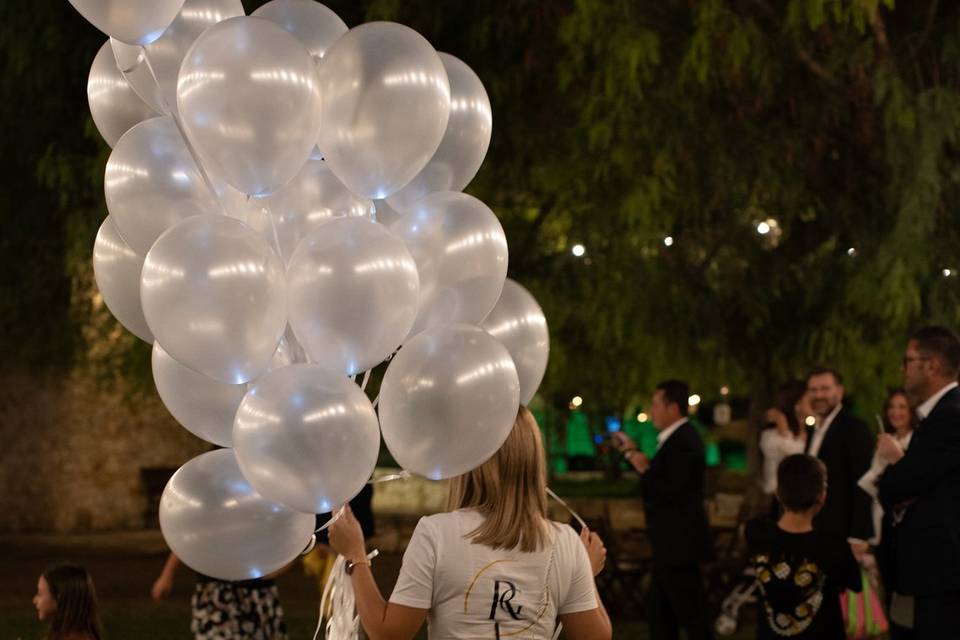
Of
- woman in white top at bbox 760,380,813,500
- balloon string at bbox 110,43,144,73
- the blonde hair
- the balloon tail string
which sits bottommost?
woman in white top at bbox 760,380,813,500

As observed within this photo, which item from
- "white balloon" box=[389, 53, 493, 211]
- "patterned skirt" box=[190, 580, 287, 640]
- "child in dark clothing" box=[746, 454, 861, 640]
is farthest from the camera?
"patterned skirt" box=[190, 580, 287, 640]

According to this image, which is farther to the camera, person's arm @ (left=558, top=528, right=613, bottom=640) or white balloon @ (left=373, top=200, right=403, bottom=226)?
white balloon @ (left=373, top=200, right=403, bottom=226)

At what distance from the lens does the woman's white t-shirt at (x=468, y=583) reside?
3.22 meters

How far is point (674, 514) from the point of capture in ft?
22.2

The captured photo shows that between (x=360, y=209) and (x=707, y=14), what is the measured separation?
4.55m

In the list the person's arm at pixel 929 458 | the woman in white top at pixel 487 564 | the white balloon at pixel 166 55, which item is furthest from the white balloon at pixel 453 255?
the person's arm at pixel 929 458

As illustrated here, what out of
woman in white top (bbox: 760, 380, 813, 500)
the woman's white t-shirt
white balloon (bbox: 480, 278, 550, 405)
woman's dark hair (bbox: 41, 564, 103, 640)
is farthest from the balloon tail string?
woman in white top (bbox: 760, 380, 813, 500)

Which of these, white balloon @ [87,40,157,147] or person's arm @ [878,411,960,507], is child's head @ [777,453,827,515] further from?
white balloon @ [87,40,157,147]

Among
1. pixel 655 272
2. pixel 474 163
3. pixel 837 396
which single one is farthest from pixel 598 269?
pixel 474 163

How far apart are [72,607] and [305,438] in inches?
67.6

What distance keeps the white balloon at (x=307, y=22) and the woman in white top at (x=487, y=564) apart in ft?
4.16

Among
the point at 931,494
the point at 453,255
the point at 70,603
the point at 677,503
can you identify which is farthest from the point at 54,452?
the point at 453,255

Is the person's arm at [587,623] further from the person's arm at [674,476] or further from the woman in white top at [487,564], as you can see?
the person's arm at [674,476]

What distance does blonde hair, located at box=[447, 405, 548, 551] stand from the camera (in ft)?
10.6
